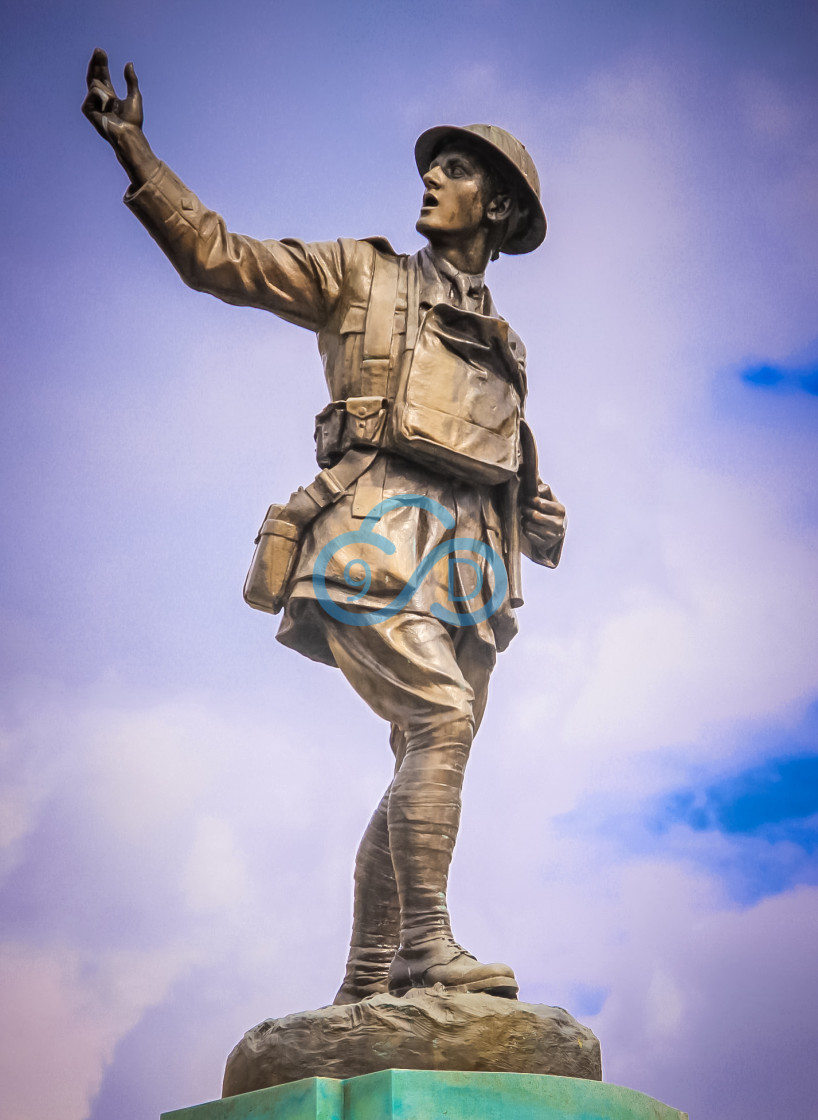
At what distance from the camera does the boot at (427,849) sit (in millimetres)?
3914

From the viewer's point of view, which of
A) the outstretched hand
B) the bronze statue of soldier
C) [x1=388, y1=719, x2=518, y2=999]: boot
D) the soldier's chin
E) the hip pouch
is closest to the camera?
[x1=388, y1=719, x2=518, y2=999]: boot

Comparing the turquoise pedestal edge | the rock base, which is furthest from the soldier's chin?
the turquoise pedestal edge

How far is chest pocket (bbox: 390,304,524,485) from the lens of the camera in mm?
4371

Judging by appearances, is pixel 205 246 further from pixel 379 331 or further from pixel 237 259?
pixel 379 331

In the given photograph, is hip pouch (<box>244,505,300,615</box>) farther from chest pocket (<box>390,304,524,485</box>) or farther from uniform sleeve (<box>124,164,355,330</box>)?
uniform sleeve (<box>124,164,355,330</box>)

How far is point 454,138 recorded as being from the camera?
4.82m

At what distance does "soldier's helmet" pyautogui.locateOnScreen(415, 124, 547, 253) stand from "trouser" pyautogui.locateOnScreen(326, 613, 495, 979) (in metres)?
1.54

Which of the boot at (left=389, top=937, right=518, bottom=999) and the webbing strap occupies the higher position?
the webbing strap

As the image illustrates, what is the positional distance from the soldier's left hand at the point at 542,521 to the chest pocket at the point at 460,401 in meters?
0.21

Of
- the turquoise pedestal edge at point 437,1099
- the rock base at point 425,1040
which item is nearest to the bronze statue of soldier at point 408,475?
the rock base at point 425,1040

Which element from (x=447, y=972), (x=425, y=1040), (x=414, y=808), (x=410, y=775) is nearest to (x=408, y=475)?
(x=410, y=775)

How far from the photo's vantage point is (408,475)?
4465mm

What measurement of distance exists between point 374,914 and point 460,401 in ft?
5.67

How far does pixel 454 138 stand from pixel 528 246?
1.58 feet
